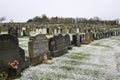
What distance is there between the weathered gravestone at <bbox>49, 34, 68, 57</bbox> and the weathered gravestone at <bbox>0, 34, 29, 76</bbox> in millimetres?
4245

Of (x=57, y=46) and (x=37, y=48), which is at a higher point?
(x=37, y=48)

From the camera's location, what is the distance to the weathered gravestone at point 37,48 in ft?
44.9

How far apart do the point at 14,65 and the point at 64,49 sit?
853 centimetres

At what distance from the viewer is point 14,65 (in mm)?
11047

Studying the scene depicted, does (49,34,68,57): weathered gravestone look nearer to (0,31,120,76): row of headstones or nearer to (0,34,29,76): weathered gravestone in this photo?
(0,31,120,76): row of headstones

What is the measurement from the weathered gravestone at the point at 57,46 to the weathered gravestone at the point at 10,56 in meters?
4.24

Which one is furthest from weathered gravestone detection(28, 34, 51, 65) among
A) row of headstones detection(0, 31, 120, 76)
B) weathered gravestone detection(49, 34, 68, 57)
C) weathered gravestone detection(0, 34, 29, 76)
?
weathered gravestone detection(0, 34, 29, 76)

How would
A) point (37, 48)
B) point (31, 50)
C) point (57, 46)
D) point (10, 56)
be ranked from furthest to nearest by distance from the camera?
point (57, 46) → point (37, 48) → point (31, 50) → point (10, 56)

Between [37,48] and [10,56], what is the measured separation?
281cm

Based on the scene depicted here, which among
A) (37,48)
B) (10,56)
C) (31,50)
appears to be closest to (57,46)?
(37,48)

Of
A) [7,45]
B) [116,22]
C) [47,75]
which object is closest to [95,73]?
[47,75]

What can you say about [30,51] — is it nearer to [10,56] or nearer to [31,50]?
[31,50]

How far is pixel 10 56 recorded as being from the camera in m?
11.8

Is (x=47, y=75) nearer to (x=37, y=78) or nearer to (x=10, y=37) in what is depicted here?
(x=37, y=78)
